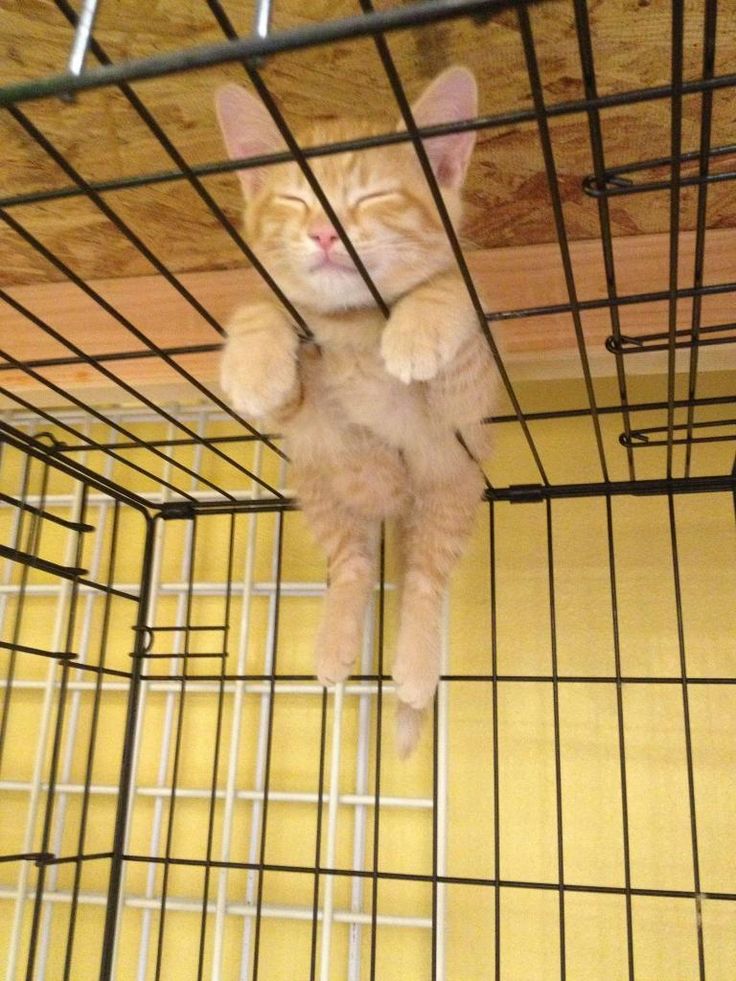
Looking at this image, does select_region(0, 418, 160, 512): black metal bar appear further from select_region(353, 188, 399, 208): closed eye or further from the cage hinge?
select_region(353, 188, 399, 208): closed eye

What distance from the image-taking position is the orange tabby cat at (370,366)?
70 cm

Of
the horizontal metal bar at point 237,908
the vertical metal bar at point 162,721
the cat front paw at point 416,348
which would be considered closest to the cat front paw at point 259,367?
the cat front paw at point 416,348

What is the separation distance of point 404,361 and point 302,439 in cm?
27

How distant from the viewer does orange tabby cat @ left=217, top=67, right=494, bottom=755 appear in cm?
70

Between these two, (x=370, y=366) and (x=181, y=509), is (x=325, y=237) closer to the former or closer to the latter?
(x=370, y=366)

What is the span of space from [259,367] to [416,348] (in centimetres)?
16

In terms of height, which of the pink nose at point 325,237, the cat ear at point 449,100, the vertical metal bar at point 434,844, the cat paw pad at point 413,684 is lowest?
the vertical metal bar at point 434,844

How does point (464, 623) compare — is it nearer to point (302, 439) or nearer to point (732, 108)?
point (302, 439)

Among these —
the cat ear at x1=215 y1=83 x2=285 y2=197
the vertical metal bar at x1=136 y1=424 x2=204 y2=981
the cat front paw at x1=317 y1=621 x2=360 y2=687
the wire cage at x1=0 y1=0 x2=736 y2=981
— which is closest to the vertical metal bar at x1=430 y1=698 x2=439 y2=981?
the wire cage at x1=0 y1=0 x2=736 y2=981

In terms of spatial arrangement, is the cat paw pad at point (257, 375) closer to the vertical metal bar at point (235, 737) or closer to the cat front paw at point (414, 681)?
the cat front paw at point (414, 681)

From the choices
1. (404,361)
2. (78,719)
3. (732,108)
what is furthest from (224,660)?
(732,108)

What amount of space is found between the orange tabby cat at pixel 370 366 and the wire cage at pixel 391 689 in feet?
0.28

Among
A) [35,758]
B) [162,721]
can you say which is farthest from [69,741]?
[162,721]

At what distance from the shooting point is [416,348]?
0.61 m
